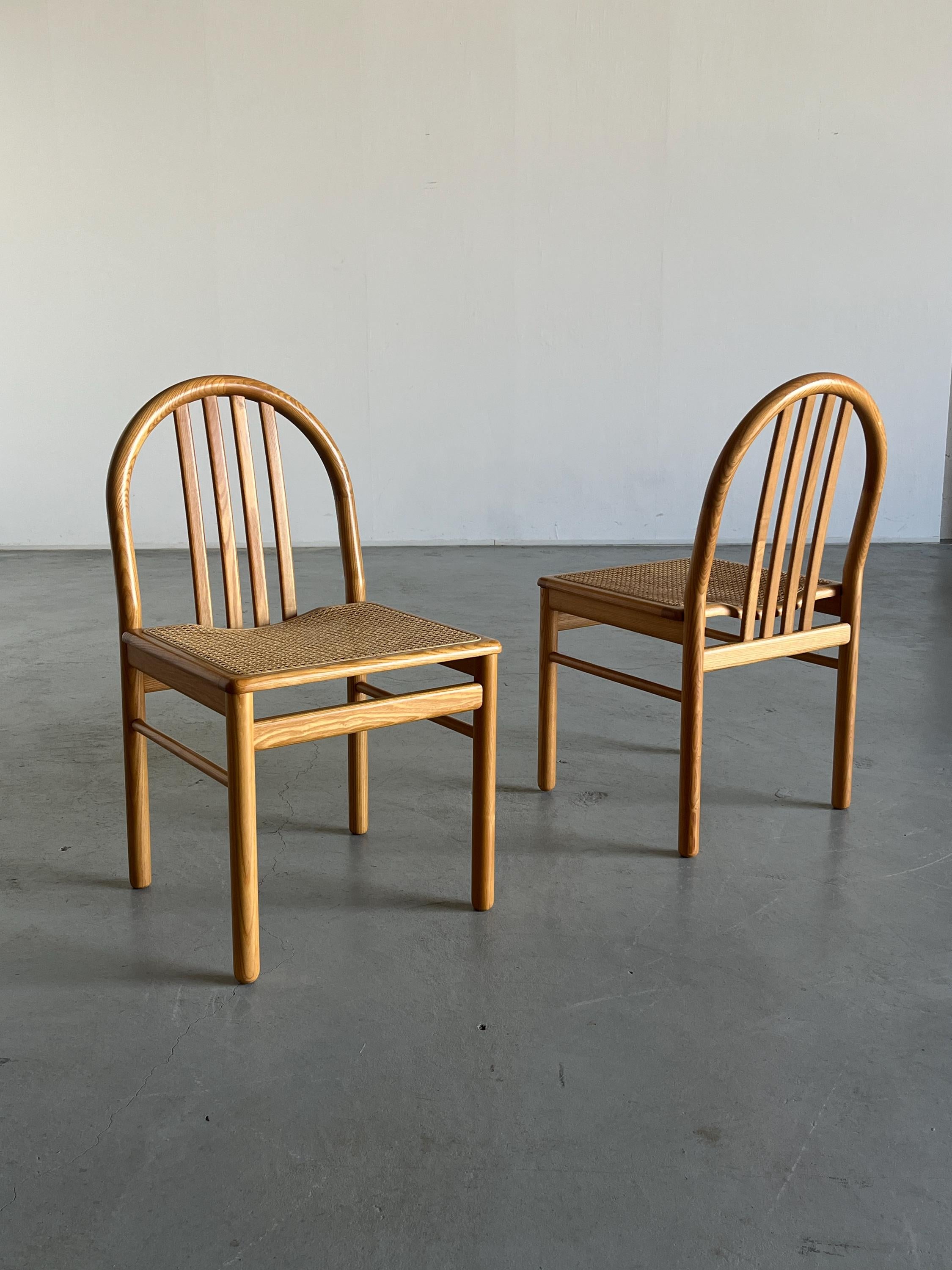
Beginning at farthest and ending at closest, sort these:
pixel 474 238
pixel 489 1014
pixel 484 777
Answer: pixel 474 238, pixel 484 777, pixel 489 1014

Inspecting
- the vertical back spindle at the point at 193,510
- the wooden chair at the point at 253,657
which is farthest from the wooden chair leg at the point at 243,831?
the vertical back spindle at the point at 193,510

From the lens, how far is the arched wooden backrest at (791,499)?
1747mm

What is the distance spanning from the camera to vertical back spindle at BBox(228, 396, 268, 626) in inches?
67.2

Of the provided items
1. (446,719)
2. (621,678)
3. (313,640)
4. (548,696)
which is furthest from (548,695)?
(313,640)

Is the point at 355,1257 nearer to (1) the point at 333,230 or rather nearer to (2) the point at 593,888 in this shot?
(2) the point at 593,888

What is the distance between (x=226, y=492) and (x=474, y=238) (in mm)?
3560

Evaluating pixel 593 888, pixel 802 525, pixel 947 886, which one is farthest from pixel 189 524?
pixel 947 886

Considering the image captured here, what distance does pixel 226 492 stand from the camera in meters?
1.76

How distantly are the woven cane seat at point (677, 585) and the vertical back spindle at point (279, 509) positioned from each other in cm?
51

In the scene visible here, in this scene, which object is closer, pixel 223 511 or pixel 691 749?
pixel 223 511

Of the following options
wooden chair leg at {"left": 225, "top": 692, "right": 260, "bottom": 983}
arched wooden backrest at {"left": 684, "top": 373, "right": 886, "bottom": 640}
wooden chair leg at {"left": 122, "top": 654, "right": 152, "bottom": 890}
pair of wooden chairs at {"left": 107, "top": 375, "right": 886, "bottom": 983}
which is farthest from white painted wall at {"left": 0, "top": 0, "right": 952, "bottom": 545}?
wooden chair leg at {"left": 225, "top": 692, "right": 260, "bottom": 983}

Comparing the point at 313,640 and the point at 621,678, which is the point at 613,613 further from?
the point at 313,640

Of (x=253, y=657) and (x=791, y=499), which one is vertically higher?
(x=791, y=499)

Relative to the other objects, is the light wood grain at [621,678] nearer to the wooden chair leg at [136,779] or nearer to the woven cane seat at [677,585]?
the woven cane seat at [677,585]
